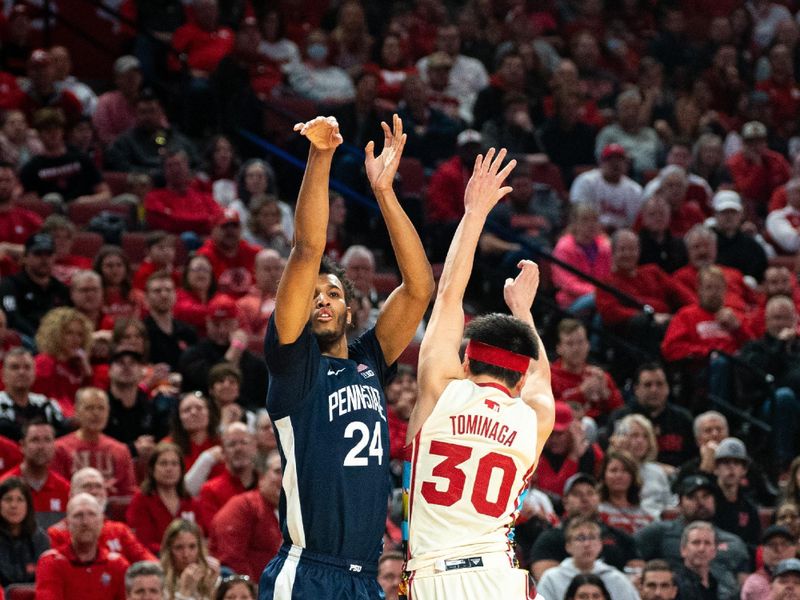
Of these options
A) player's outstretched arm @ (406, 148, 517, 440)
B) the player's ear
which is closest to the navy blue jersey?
player's outstretched arm @ (406, 148, 517, 440)

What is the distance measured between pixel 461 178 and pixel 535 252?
1295mm

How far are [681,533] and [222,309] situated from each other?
3.94m

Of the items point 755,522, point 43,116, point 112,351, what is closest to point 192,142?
point 43,116

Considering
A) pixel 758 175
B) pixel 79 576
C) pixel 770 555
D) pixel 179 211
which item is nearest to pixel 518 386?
pixel 79 576

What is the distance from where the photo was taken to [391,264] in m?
15.1

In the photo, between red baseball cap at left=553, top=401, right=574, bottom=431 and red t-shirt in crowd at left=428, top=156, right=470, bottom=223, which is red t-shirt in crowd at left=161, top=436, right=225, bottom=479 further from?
red t-shirt in crowd at left=428, top=156, right=470, bottom=223

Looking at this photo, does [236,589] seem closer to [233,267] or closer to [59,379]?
[59,379]

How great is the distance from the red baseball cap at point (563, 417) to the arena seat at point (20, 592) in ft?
13.6

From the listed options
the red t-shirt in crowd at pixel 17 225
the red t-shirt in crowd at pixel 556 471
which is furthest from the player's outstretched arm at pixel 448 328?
the red t-shirt in crowd at pixel 17 225

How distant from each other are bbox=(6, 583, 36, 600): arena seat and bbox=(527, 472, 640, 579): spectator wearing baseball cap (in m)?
3.32

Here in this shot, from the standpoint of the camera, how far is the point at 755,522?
12.0m

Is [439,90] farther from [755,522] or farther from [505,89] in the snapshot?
[755,522]

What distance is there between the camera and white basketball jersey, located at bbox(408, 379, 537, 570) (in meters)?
6.09

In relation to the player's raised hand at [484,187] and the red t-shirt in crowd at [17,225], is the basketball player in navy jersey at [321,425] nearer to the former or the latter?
the player's raised hand at [484,187]
